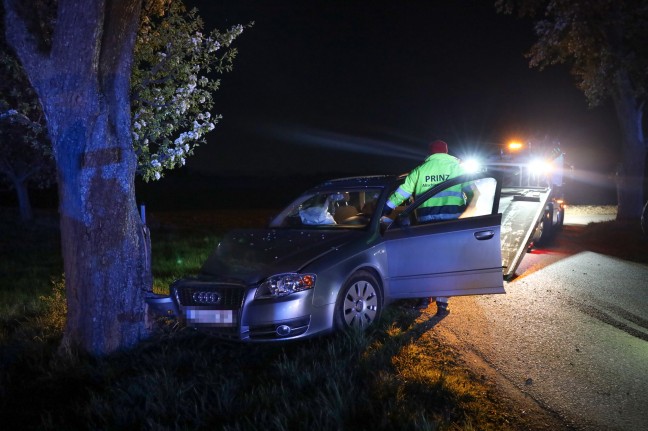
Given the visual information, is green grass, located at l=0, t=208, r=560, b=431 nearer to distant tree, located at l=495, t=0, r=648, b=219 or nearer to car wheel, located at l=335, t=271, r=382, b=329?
car wheel, located at l=335, t=271, r=382, b=329

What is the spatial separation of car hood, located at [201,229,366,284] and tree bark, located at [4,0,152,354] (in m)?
0.94

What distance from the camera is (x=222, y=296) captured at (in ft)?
16.3

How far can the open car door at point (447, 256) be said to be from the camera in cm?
578

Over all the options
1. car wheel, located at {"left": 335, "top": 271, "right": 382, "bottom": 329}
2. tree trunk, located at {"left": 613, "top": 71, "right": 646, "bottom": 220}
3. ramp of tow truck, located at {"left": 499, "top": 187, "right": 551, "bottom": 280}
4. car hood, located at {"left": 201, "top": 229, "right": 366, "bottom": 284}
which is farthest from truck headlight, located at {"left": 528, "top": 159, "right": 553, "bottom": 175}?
car wheel, located at {"left": 335, "top": 271, "right": 382, "bottom": 329}

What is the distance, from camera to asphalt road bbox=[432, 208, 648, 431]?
13.1 ft

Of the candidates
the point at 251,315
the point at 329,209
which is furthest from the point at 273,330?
the point at 329,209

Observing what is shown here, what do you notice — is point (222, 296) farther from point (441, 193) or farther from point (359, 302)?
point (441, 193)

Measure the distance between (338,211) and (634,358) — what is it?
11.9 ft

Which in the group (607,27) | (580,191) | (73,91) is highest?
(607,27)

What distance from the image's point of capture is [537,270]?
913cm

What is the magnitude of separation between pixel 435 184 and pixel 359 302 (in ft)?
6.06

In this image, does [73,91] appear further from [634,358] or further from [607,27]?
[607,27]

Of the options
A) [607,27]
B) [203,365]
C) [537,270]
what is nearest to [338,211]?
[203,365]

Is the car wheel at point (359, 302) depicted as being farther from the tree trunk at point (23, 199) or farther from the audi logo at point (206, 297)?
the tree trunk at point (23, 199)
